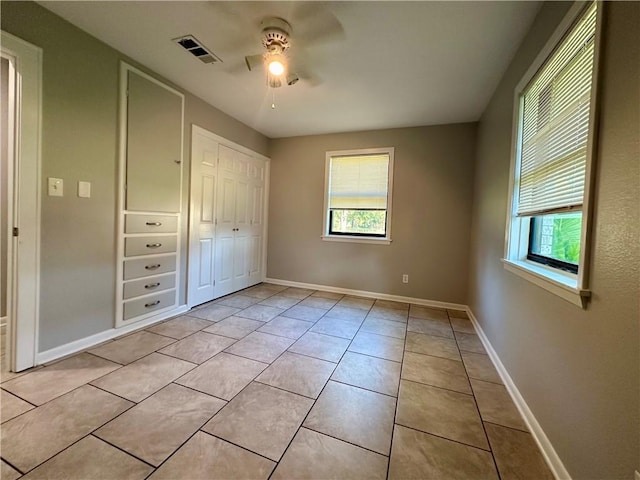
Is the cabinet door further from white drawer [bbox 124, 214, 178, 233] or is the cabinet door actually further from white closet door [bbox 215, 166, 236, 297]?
white closet door [bbox 215, 166, 236, 297]

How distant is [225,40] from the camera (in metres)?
2.07

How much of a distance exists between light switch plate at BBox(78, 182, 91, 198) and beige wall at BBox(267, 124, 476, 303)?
2.62m

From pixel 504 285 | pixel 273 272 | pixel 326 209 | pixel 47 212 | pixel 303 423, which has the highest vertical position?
pixel 326 209

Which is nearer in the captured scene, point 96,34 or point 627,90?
point 627,90

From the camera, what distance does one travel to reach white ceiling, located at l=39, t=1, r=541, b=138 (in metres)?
1.76

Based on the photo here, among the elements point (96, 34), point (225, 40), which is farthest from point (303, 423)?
point (96, 34)

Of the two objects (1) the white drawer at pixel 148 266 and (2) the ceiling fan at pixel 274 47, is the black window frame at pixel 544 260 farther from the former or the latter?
(1) the white drawer at pixel 148 266

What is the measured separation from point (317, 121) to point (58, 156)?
273 cm

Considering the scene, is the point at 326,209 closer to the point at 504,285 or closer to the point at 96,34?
the point at 504,285

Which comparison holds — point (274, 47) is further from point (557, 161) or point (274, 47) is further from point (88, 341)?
point (88, 341)

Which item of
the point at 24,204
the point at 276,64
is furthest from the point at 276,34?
the point at 24,204

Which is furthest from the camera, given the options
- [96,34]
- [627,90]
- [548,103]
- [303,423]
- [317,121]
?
[317,121]

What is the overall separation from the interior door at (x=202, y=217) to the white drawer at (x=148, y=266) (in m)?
0.29

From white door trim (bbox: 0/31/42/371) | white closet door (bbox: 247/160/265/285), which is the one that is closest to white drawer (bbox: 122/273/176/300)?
white door trim (bbox: 0/31/42/371)
